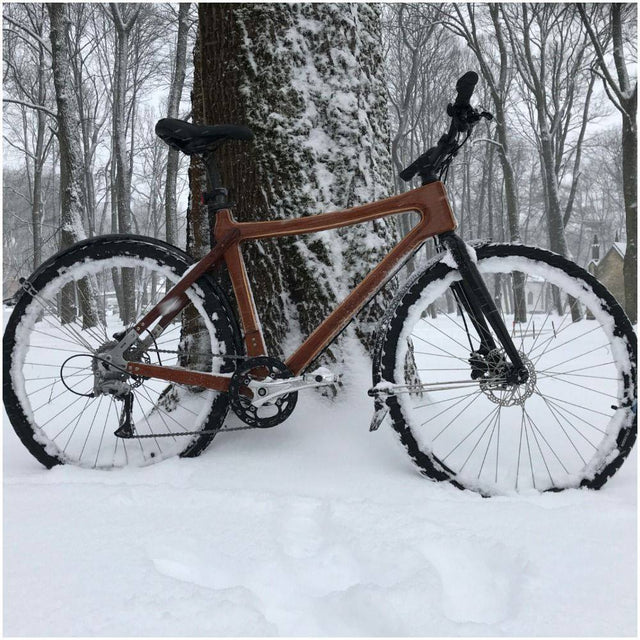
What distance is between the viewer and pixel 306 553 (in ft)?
5.00

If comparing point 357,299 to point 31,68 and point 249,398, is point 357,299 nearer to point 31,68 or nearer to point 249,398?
point 249,398

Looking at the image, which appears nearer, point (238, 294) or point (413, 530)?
point (413, 530)

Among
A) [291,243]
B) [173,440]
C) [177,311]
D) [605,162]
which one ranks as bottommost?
[173,440]

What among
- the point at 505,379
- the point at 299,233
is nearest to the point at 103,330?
the point at 299,233

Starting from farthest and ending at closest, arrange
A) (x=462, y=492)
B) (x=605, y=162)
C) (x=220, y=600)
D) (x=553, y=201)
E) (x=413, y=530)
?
(x=605, y=162) < (x=553, y=201) < (x=462, y=492) < (x=413, y=530) < (x=220, y=600)

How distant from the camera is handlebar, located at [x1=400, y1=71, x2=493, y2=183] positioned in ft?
6.35

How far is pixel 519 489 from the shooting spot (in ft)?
6.36

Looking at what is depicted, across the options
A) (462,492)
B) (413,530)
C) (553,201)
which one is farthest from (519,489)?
(553,201)

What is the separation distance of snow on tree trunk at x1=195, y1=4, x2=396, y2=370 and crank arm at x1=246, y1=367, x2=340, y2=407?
372 mm

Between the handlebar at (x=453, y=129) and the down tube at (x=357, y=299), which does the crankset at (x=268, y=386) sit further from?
the handlebar at (x=453, y=129)

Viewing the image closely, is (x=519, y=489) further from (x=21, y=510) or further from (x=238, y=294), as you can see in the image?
(x=21, y=510)

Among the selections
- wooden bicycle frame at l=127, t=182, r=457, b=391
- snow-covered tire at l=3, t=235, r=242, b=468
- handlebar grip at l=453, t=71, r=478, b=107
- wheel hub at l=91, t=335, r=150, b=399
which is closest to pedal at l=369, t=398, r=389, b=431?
wooden bicycle frame at l=127, t=182, r=457, b=391

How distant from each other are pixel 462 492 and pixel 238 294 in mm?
1186

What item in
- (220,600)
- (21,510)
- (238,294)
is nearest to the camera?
(220,600)
